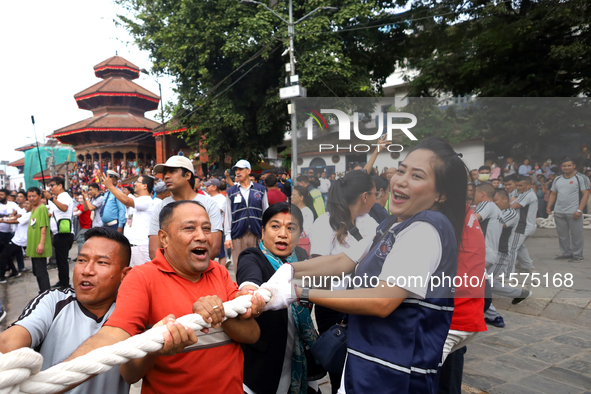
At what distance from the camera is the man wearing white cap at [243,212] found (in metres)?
5.61

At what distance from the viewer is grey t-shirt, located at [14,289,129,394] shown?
5.01 ft

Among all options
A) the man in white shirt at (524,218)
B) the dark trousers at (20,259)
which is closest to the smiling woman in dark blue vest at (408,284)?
the man in white shirt at (524,218)

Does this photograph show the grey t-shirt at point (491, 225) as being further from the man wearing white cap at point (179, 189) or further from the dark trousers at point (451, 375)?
the man wearing white cap at point (179, 189)

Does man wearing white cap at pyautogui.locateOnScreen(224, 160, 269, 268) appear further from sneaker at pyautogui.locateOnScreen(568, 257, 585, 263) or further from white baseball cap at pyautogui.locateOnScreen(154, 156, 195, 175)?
sneaker at pyautogui.locateOnScreen(568, 257, 585, 263)

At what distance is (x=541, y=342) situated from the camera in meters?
3.93

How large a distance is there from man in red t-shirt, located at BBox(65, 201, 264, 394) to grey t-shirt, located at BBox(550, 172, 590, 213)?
4.63ft

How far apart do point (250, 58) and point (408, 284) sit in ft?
49.4

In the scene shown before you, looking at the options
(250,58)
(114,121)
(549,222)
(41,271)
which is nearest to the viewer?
(549,222)

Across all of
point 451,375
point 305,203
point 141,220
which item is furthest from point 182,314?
point 141,220

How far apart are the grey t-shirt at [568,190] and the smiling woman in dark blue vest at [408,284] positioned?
A: 0.57 metres

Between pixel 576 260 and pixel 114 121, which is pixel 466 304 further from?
pixel 114 121

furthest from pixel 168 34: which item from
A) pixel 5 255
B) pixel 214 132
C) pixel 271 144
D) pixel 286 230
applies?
pixel 286 230

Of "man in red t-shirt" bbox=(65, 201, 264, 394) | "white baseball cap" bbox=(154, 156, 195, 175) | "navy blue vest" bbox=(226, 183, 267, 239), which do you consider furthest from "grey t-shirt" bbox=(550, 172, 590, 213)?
"navy blue vest" bbox=(226, 183, 267, 239)

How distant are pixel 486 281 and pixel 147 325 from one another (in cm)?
145
